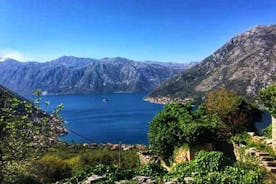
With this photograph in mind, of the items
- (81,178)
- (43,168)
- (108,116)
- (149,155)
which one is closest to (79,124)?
(108,116)

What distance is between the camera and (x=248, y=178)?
533 inches

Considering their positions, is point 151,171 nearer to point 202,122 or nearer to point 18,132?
point 18,132

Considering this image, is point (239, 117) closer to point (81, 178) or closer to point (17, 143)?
point (81, 178)

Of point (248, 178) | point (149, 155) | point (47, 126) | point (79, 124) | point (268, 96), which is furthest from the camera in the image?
point (79, 124)

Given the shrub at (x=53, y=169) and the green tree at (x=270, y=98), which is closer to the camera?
the green tree at (x=270, y=98)

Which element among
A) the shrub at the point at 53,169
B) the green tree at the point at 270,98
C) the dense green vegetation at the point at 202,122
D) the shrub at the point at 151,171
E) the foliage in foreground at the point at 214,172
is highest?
the green tree at the point at 270,98

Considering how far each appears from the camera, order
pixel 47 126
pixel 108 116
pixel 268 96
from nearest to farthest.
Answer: pixel 47 126, pixel 268 96, pixel 108 116

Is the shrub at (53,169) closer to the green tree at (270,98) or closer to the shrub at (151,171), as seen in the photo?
the green tree at (270,98)

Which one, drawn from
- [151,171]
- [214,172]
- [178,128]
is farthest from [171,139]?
[214,172]

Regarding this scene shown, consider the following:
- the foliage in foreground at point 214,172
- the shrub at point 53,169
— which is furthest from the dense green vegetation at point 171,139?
the shrub at point 53,169

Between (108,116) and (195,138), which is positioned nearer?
(195,138)

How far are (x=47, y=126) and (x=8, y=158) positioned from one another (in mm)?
1372

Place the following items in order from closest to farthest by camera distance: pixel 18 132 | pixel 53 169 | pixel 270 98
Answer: pixel 18 132 < pixel 270 98 < pixel 53 169

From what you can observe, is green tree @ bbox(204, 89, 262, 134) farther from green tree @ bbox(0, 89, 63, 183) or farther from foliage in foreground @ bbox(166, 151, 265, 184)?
green tree @ bbox(0, 89, 63, 183)
